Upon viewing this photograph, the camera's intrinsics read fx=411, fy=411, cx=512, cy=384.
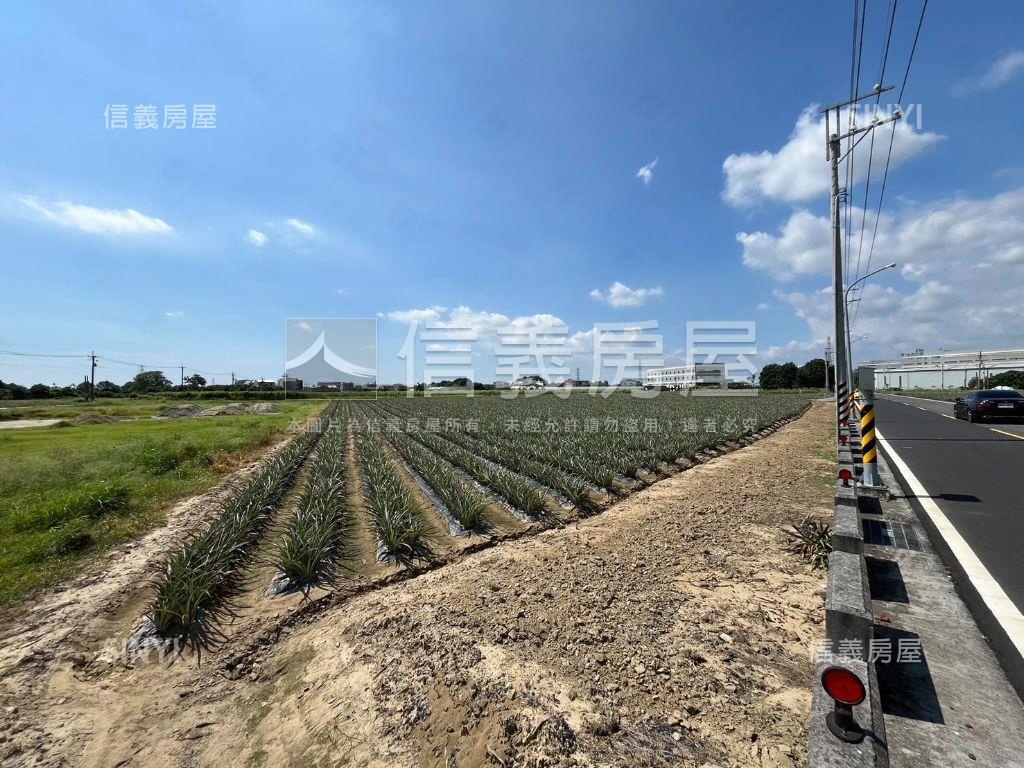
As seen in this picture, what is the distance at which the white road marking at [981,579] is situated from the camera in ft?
9.71

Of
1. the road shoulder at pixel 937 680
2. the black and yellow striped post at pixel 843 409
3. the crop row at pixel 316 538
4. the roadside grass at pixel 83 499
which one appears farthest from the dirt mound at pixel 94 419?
the black and yellow striped post at pixel 843 409

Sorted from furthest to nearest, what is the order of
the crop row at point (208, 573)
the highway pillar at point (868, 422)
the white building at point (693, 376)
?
the white building at point (693, 376)
the highway pillar at point (868, 422)
the crop row at point (208, 573)

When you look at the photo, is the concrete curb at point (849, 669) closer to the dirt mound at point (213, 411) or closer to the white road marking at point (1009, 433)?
the white road marking at point (1009, 433)

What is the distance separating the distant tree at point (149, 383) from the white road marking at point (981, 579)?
109134 mm

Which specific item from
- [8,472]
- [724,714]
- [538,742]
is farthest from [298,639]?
[8,472]

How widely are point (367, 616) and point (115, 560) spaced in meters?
4.18

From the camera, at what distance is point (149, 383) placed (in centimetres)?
9162

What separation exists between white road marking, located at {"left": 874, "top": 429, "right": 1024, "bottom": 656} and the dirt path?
1.09 metres

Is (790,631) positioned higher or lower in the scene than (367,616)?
higher

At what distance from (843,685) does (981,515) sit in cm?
566

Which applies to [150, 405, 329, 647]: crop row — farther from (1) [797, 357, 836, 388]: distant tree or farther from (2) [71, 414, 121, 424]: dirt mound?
(1) [797, 357, 836, 388]: distant tree

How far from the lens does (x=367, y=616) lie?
3791 millimetres

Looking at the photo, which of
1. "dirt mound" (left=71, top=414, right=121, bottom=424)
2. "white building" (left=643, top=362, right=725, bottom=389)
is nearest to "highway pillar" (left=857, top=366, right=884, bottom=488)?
"dirt mound" (left=71, top=414, right=121, bottom=424)

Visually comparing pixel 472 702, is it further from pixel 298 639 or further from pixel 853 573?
pixel 853 573
